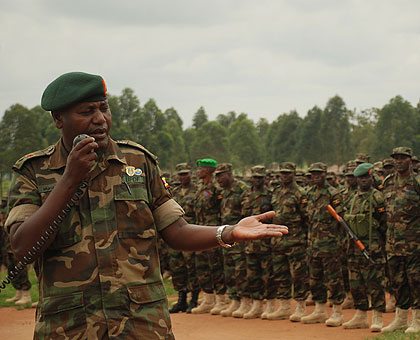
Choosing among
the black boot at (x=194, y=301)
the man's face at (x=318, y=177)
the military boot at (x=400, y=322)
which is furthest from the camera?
the black boot at (x=194, y=301)

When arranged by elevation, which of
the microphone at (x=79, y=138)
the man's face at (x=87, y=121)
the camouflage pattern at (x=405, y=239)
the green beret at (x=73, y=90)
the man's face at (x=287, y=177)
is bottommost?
the camouflage pattern at (x=405, y=239)

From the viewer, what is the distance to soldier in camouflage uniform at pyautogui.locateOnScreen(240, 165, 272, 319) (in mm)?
11062

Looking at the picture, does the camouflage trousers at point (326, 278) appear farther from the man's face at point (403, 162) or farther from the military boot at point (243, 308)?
the man's face at point (403, 162)

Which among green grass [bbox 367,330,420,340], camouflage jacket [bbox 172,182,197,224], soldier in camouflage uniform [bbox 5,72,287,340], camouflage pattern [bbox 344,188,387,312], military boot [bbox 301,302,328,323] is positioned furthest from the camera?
camouflage jacket [bbox 172,182,197,224]

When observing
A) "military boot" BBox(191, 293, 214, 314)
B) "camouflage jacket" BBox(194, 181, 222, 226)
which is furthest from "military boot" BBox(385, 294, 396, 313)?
"camouflage jacket" BBox(194, 181, 222, 226)

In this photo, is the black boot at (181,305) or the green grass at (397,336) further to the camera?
the black boot at (181,305)

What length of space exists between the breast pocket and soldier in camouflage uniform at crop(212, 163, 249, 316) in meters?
8.37

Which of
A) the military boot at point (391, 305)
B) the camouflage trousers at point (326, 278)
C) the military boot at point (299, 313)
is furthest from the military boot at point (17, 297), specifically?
the military boot at point (391, 305)

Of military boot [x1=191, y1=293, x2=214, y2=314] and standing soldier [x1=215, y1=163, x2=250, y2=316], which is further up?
standing soldier [x1=215, y1=163, x2=250, y2=316]

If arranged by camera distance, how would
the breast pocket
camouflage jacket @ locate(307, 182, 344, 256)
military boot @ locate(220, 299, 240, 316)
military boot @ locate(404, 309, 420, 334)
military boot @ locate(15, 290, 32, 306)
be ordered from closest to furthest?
the breast pocket < military boot @ locate(404, 309, 420, 334) < camouflage jacket @ locate(307, 182, 344, 256) < military boot @ locate(220, 299, 240, 316) < military boot @ locate(15, 290, 32, 306)

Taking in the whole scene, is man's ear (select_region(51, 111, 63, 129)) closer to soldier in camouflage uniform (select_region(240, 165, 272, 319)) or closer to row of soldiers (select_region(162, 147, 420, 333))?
row of soldiers (select_region(162, 147, 420, 333))

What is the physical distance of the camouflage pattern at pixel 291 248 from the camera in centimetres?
1060

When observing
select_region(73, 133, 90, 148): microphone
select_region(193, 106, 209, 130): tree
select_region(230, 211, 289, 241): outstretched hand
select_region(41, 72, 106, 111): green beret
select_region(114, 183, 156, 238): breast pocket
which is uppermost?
select_region(193, 106, 209, 130): tree

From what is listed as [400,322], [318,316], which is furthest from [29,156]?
[318,316]
